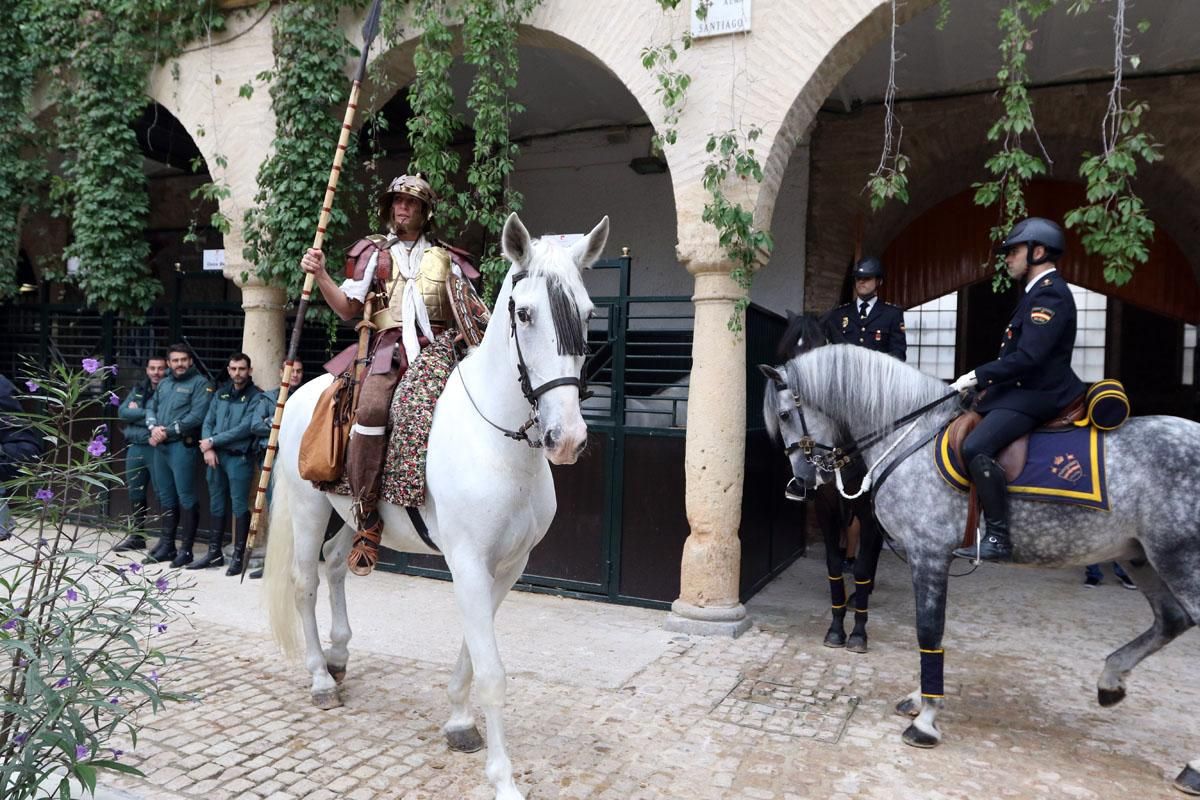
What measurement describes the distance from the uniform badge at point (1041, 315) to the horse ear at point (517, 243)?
2428 millimetres

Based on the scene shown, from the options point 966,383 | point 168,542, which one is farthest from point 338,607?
point 168,542

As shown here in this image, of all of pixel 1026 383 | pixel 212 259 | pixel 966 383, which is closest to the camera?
pixel 1026 383

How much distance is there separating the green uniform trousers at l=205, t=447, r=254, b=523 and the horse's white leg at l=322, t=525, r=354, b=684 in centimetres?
308

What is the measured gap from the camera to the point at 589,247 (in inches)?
120

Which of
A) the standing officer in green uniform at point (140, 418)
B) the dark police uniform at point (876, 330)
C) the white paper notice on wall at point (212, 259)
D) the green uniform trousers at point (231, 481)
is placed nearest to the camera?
the dark police uniform at point (876, 330)

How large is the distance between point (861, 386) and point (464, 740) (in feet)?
8.66

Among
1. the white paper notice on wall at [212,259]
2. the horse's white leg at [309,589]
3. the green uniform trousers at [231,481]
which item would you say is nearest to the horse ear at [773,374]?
the horse's white leg at [309,589]

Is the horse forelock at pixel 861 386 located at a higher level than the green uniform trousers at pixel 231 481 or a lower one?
higher

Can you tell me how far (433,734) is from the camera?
12.2ft

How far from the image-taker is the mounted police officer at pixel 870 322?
5660 mm

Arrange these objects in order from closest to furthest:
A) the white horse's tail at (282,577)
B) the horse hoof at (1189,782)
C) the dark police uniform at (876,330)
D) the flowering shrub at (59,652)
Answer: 1. the flowering shrub at (59,652)
2. the horse hoof at (1189,782)
3. the white horse's tail at (282,577)
4. the dark police uniform at (876,330)

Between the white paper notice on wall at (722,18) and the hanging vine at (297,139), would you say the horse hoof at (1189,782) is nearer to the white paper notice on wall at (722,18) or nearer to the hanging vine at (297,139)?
the white paper notice on wall at (722,18)

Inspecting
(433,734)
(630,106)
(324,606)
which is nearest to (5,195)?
(324,606)

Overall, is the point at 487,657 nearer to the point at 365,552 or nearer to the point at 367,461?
the point at 365,552
